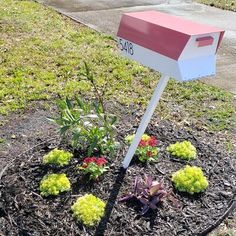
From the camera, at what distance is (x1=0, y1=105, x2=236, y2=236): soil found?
3348mm

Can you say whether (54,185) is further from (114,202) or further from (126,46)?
(126,46)

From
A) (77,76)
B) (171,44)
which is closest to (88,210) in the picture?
(171,44)

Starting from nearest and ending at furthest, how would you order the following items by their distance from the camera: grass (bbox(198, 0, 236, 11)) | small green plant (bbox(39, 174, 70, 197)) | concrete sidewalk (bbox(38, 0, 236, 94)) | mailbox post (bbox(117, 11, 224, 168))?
mailbox post (bbox(117, 11, 224, 168)) → small green plant (bbox(39, 174, 70, 197)) → concrete sidewalk (bbox(38, 0, 236, 94)) → grass (bbox(198, 0, 236, 11))

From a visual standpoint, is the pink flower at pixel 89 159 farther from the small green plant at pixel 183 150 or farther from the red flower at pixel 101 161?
the small green plant at pixel 183 150

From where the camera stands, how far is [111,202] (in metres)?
3.54

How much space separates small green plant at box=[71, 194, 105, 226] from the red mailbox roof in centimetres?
120

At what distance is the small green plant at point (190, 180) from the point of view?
368 centimetres

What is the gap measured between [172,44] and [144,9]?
6528 mm

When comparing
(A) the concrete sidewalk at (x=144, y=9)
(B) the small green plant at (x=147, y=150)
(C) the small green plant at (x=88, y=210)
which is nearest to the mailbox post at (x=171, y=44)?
(B) the small green plant at (x=147, y=150)

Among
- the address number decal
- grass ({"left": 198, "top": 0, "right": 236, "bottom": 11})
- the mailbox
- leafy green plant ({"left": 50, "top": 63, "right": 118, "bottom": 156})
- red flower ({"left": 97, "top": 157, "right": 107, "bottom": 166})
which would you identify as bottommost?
grass ({"left": 198, "top": 0, "right": 236, "bottom": 11})

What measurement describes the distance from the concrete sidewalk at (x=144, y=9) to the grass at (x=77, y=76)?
71cm

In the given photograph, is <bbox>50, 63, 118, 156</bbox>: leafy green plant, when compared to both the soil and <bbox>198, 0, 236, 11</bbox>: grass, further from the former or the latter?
<bbox>198, 0, 236, 11</bbox>: grass

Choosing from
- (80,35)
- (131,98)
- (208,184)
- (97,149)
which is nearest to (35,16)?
(80,35)

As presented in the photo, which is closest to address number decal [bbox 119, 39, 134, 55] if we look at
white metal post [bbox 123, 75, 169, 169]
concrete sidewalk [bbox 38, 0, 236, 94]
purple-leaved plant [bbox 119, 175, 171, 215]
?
white metal post [bbox 123, 75, 169, 169]
